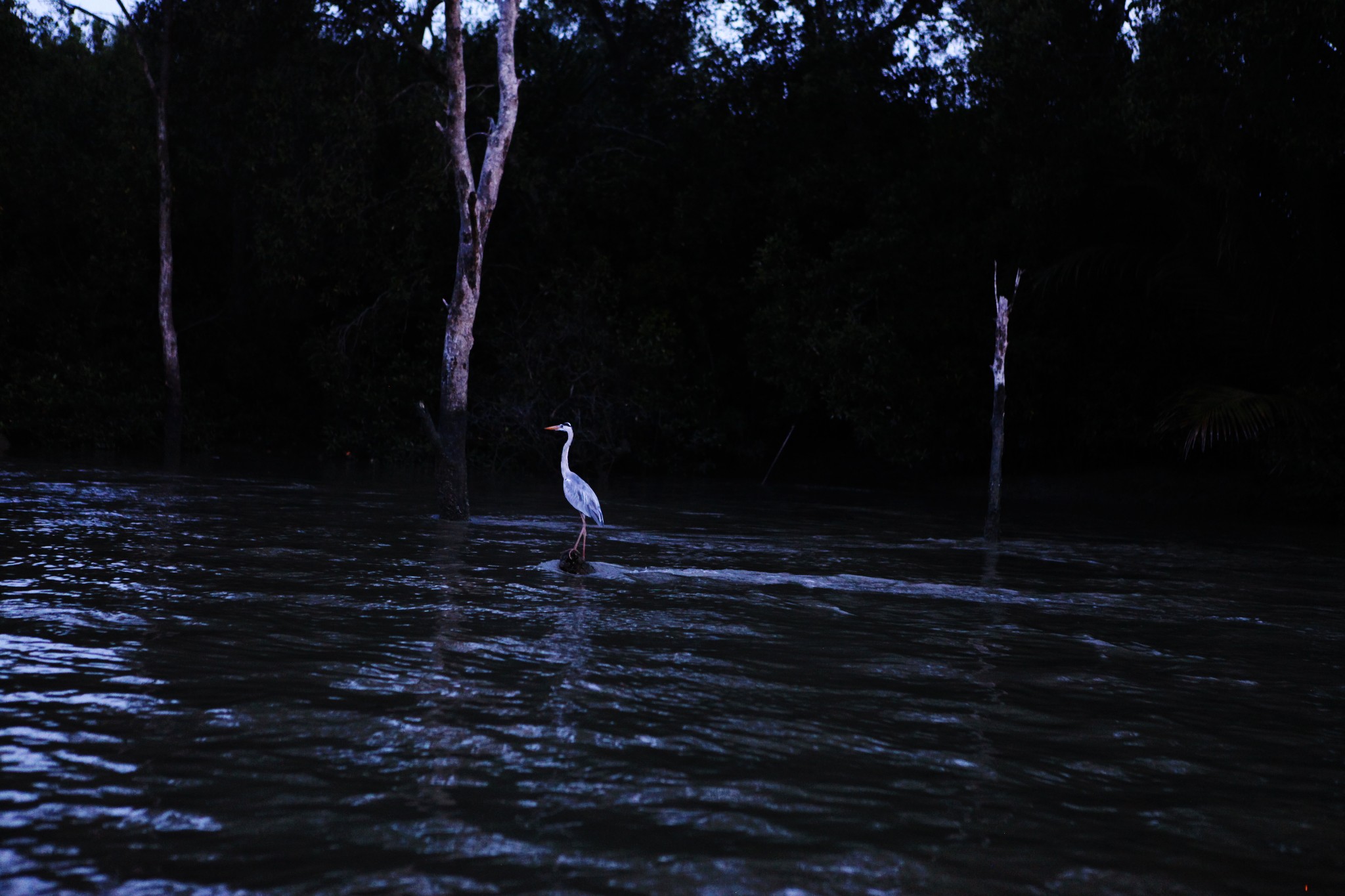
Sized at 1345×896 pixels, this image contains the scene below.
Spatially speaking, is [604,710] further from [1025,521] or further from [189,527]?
[1025,521]

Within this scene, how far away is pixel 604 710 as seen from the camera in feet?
21.6

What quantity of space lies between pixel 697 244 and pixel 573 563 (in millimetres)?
22425

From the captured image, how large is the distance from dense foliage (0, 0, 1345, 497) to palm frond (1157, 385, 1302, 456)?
4.4 inches

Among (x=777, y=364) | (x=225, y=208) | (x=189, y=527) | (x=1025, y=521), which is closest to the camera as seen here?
(x=189, y=527)

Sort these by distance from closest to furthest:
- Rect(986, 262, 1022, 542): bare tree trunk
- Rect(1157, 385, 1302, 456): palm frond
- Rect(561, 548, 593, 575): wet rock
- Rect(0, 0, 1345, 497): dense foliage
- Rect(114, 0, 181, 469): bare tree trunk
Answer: Rect(561, 548, 593, 575): wet rock < Rect(986, 262, 1022, 542): bare tree trunk < Rect(1157, 385, 1302, 456): palm frond < Rect(0, 0, 1345, 497): dense foliage < Rect(114, 0, 181, 469): bare tree trunk

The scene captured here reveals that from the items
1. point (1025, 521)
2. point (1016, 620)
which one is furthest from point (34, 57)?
point (1016, 620)

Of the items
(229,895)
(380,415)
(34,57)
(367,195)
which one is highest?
(34,57)

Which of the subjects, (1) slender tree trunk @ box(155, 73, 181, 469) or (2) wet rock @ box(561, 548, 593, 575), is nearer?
(2) wet rock @ box(561, 548, 593, 575)

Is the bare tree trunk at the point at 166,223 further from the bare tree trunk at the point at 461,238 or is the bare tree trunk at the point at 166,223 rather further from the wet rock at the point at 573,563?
the wet rock at the point at 573,563

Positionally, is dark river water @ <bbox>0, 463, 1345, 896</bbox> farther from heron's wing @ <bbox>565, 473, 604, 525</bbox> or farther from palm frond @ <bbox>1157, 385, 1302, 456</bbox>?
palm frond @ <bbox>1157, 385, 1302, 456</bbox>

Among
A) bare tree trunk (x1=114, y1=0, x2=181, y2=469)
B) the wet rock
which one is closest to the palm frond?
the wet rock

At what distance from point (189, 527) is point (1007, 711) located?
11.1m

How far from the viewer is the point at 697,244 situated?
3338 centimetres

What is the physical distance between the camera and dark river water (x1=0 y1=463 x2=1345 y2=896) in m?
4.43
